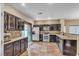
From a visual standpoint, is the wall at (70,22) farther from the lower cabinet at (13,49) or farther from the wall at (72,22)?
the lower cabinet at (13,49)

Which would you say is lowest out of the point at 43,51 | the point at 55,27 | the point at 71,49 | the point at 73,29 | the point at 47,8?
the point at 43,51

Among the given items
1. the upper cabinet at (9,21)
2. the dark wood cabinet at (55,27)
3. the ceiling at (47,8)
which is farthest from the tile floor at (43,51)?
the dark wood cabinet at (55,27)

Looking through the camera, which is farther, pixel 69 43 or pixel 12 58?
pixel 69 43

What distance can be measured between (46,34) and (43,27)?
0.93m

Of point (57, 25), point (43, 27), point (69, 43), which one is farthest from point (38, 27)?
point (69, 43)

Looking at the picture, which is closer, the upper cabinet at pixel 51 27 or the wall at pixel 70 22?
the wall at pixel 70 22

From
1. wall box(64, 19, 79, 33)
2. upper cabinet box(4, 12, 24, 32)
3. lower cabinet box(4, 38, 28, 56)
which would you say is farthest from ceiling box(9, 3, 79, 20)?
wall box(64, 19, 79, 33)

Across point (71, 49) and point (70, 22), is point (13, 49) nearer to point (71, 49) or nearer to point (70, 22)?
point (71, 49)

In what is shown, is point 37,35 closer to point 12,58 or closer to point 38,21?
point 38,21

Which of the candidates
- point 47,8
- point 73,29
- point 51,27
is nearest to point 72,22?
point 73,29

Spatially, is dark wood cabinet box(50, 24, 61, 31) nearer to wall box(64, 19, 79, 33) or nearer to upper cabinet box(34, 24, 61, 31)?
upper cabinet box(34, 24, 61, 31)

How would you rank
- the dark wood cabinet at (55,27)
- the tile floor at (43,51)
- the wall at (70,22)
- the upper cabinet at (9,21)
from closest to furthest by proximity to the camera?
the upper cabinet at (9,21)
the tile floor at (43,51)
the wall at (70,22)
the dark wood cabinet at (55,27)

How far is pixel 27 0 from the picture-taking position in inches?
42.9

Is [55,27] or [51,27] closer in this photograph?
[55,27]
